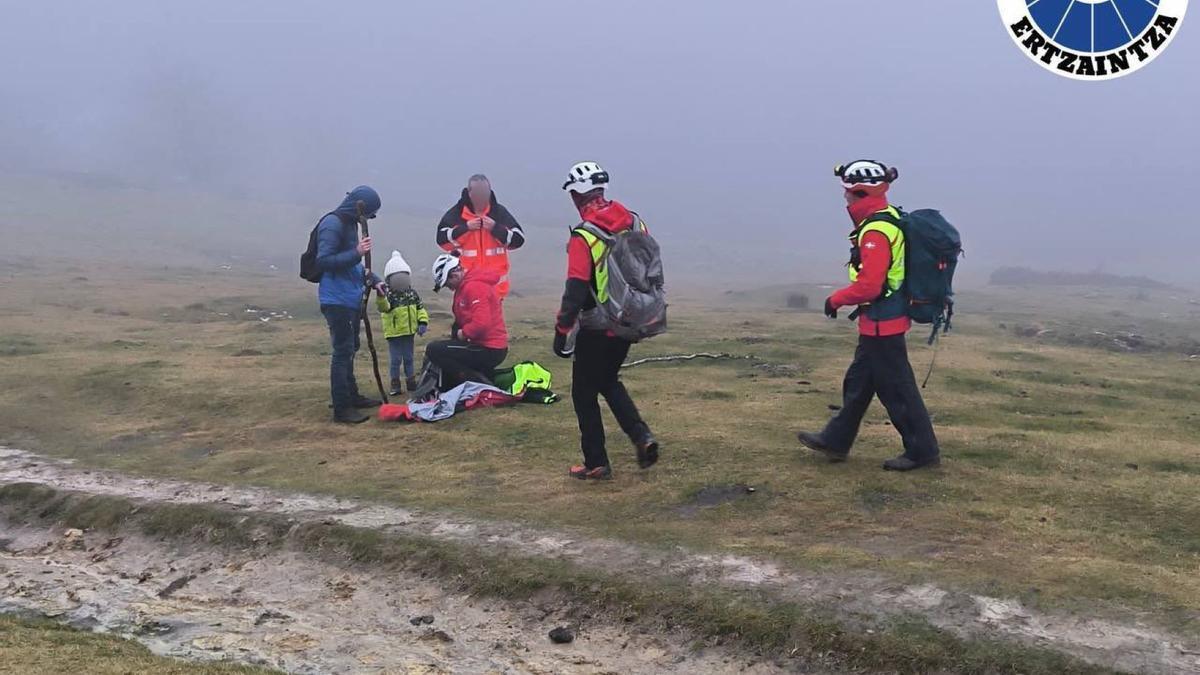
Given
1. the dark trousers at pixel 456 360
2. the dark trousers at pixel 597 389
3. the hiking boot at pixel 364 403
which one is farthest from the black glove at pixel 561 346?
the hiking boot at pixel 364 403

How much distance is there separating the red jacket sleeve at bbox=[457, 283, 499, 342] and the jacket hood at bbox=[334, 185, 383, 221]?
158cm

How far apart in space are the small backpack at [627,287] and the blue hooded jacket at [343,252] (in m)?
4.44

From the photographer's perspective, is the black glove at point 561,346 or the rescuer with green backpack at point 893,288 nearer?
the rescuer with green backpack at point 893,288

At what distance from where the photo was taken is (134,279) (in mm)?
47344

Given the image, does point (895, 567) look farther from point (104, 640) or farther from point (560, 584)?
point (104, 640)

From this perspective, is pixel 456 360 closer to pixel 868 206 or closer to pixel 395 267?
pixel 395 267

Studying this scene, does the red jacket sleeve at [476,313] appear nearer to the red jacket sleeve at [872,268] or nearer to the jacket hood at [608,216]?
the jacket hood at [608,216]

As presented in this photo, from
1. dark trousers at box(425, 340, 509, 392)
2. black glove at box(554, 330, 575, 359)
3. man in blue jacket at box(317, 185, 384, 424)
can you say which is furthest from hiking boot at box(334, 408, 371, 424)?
black glove at box(554, 330, 575, 359)

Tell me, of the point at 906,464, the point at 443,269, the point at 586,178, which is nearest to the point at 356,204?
the point at 443,269

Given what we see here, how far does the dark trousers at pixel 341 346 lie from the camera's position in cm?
1129

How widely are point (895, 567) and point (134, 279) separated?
4916 centimetres

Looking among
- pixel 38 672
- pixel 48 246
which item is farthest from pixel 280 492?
pixel 48 246

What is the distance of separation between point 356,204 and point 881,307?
21.8 ft

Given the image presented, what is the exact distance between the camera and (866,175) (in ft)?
25.4
